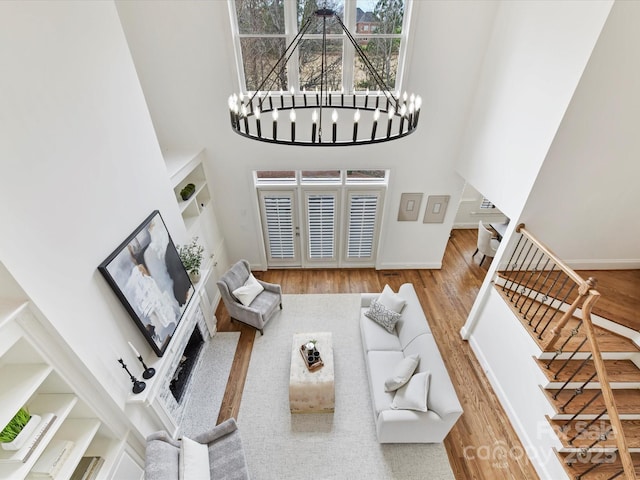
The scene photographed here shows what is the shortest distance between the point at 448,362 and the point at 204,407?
11.4ft

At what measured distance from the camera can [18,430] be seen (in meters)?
1.82

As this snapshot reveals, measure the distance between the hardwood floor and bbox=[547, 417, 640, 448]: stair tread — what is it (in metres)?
0.68

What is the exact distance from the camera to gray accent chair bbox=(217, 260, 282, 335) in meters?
4.51

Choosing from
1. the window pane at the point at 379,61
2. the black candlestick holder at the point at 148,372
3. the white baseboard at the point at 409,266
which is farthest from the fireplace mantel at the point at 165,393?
the window pane at the point at 379,61

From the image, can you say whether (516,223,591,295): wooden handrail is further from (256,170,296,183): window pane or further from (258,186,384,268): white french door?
(256,170,296,183): window pane

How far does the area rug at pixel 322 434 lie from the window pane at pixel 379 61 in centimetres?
399

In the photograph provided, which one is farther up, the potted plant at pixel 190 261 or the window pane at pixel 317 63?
the window pane at pixel 317 63

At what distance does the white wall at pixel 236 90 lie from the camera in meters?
3.78

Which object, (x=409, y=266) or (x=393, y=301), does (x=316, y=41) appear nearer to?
(x=393, y=301)

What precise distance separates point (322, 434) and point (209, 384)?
1.69 metres

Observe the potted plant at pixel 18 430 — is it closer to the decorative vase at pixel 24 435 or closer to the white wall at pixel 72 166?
the decorative vase at pixel 24 435

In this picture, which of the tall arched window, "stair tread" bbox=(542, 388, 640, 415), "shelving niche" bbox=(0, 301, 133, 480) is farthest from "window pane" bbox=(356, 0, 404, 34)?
"stair tread" bbox=(542, 388, 640, 415)

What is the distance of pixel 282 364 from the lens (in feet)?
14.0

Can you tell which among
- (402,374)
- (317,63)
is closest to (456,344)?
(402,374)
